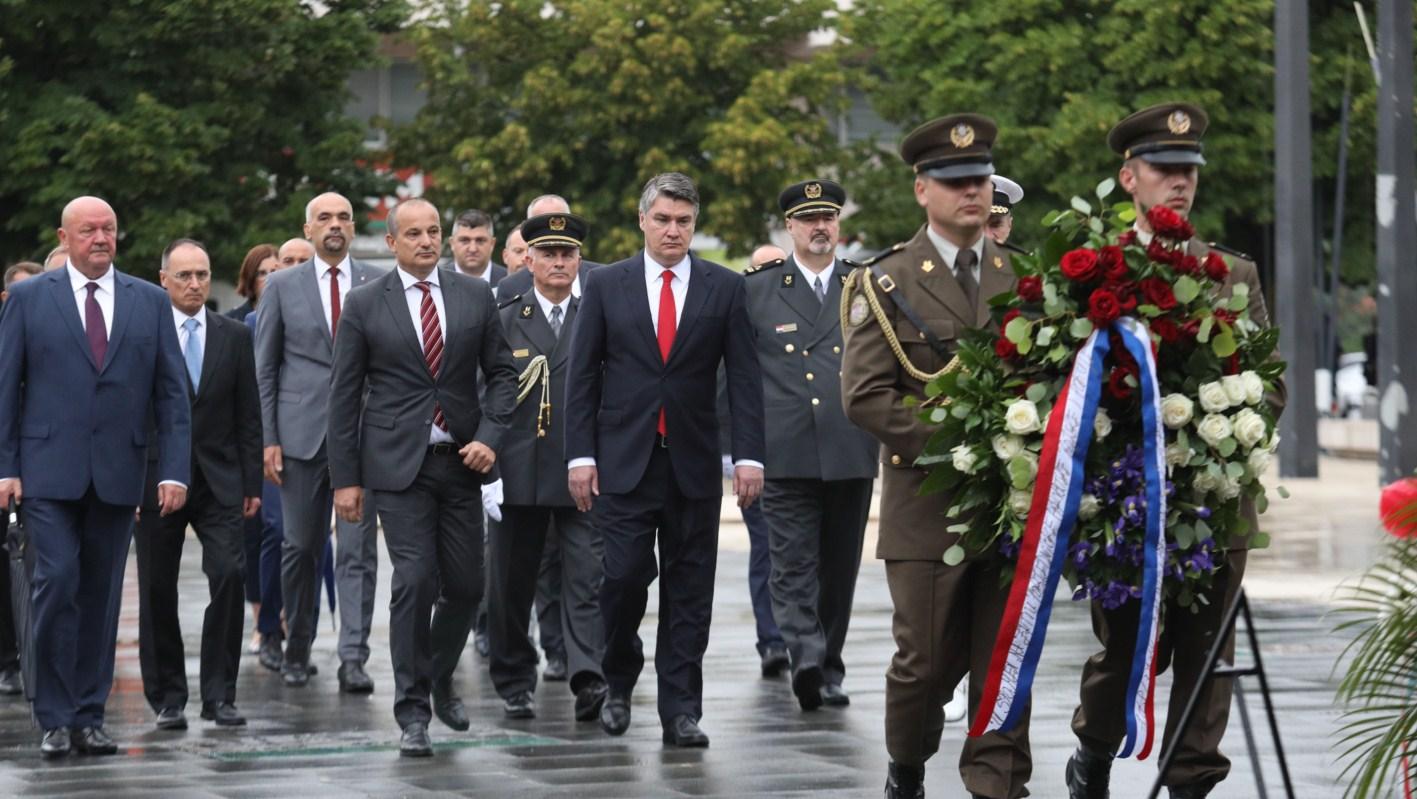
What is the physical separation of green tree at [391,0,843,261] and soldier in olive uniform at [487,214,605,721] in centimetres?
2952

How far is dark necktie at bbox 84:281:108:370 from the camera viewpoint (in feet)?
34.2

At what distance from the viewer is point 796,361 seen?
12188 mm

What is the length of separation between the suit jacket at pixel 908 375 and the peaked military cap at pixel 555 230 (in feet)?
13.6

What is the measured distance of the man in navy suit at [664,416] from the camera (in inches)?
409

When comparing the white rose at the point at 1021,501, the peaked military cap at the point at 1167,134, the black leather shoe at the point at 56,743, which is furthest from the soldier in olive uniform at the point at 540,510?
the white rose at the point at 1021,501

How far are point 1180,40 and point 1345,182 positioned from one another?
373 centimetres

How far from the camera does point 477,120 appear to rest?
4350 cm

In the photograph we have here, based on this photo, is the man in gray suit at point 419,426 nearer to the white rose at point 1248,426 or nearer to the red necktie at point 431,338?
the red necktie at point 431,338

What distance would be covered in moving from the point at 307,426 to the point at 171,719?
215 centimetres

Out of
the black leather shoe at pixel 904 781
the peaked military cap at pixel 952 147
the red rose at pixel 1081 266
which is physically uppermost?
the peaked military cap at pixel 952 147

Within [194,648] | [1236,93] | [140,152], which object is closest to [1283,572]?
[194,648]

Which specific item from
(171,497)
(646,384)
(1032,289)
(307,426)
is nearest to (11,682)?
(307,426)

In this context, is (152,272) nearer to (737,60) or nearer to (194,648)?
(737,60)

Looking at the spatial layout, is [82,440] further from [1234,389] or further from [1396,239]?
[1396,239]
